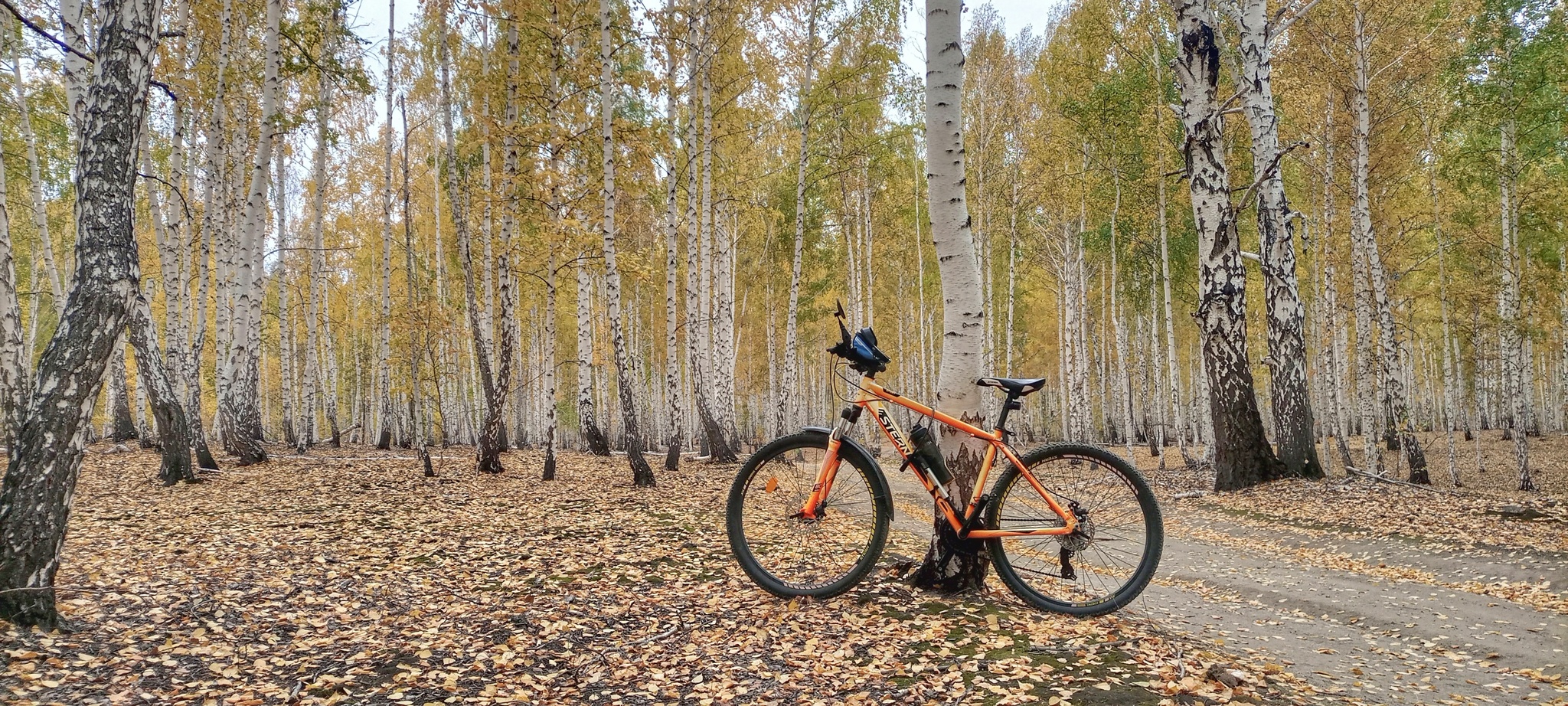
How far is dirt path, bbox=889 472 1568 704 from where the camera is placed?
341cm

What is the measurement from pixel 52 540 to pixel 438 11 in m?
10.1

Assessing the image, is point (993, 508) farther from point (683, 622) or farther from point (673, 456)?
point (673, 456)

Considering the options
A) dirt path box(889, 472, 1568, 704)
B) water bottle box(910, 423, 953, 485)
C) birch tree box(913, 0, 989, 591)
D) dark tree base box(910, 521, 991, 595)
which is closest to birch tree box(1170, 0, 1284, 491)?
dirt path box(889, 472, 1568, 704)

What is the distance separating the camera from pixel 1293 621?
15.0ft

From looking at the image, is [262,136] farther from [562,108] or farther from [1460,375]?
[1460,375]

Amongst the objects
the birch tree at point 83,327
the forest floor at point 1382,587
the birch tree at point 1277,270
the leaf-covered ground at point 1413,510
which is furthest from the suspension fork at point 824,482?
the birch tree at point 1277,270

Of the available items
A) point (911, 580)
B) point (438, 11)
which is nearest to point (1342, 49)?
point (911, 580)

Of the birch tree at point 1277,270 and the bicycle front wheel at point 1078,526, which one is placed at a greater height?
the birch tree at point 1277,270

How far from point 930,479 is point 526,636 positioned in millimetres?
2475

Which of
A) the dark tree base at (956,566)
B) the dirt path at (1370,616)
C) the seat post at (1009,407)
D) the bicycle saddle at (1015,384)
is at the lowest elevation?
the dirt path at (1370,616)

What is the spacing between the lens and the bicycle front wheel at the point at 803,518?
13.2 feet

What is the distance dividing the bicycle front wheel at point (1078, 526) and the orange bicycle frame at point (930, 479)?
0.12 ft

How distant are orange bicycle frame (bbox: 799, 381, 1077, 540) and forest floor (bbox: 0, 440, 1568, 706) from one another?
1.57 ft

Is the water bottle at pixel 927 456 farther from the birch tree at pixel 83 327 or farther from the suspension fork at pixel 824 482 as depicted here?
the birch tree at pixel 83 327
